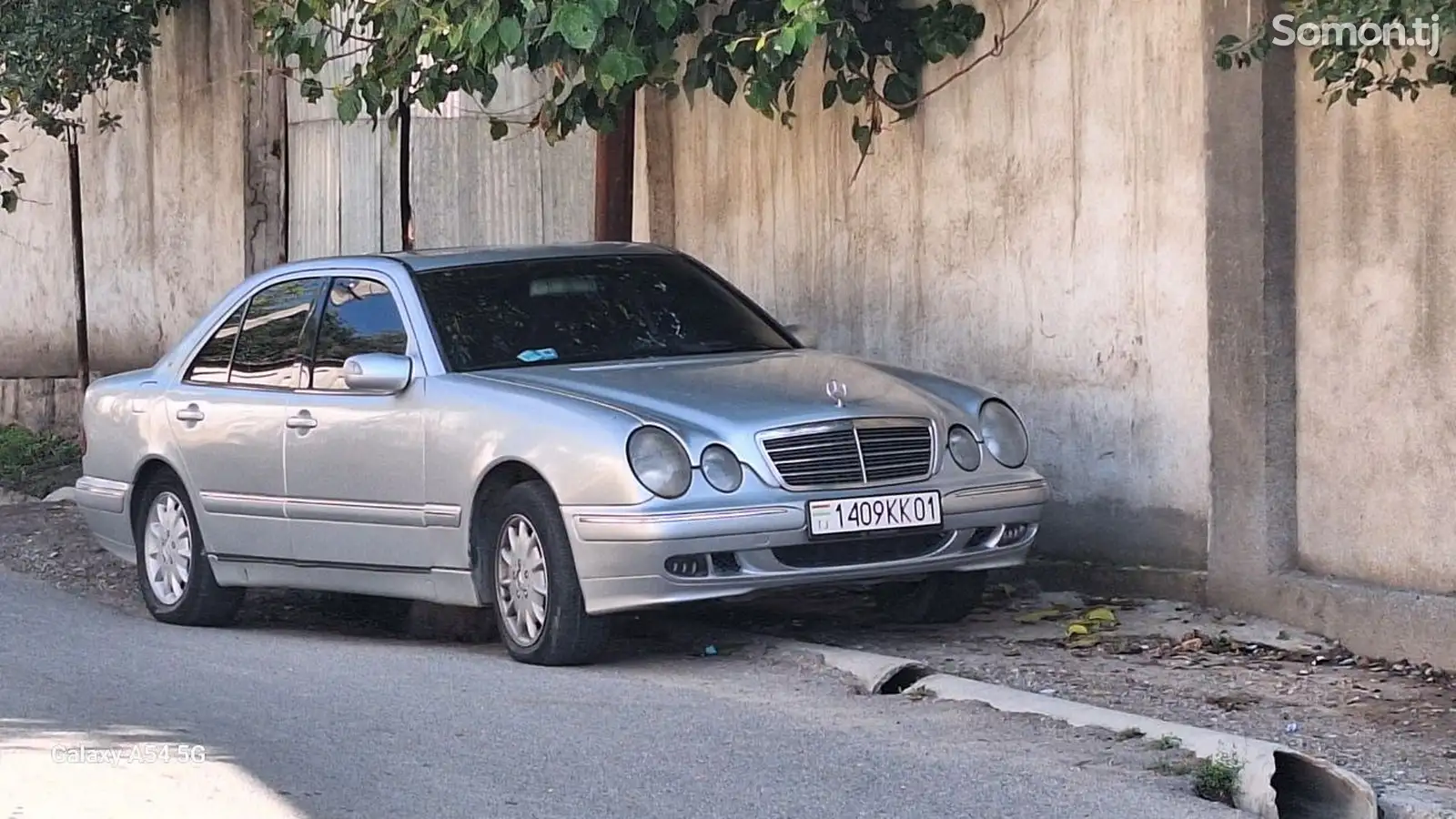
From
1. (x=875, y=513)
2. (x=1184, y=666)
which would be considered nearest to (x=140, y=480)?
(x=875, y=513)

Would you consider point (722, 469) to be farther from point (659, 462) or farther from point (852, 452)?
point (852, 452)

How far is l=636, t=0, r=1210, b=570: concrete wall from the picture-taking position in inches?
339

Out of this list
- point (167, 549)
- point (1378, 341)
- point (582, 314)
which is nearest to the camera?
point (1378, 341)

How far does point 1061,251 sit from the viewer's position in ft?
30.2

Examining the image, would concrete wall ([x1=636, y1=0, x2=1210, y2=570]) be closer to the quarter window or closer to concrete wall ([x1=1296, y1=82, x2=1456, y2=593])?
concrete wall ([x1=1296, y1=82, x2=1456, y2=593])

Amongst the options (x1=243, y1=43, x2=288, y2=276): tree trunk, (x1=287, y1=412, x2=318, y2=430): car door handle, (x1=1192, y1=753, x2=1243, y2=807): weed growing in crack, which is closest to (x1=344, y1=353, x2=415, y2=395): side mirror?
(x1=287, y1=412, x2=318, y2=430): car door handle

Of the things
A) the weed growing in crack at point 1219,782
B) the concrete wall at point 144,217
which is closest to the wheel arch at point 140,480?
the weed growing in crack at point 1219,782

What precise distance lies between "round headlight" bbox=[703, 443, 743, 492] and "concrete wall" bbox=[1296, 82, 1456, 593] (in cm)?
218

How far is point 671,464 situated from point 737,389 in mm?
553

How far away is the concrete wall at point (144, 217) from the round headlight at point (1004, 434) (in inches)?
328

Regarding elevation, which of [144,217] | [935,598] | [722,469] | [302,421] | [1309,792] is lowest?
[1309,792]

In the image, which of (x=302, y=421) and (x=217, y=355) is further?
(x=217, y=355)

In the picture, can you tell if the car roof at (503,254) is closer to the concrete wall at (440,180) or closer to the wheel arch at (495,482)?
the wheel arch at (495,482)

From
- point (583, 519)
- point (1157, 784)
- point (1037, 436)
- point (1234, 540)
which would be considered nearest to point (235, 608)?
point (583, 519)
